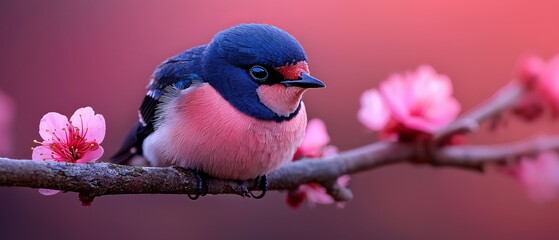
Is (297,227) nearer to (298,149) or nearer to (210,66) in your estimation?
(298,149)

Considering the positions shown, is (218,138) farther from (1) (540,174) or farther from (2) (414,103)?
(1) (540,174)

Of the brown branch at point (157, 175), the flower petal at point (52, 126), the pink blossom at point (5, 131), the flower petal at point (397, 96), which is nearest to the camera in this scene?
the brown branch at point (157, 175)

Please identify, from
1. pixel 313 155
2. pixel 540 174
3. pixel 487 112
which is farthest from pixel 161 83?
pixel 540 174

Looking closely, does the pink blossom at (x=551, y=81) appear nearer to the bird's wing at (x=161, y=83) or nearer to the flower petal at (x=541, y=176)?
the flower petal at (x=541, y=176)

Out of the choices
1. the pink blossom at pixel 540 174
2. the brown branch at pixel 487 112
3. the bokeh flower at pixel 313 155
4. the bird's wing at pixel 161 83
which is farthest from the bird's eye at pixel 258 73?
the pink blossom at pixel 540 174

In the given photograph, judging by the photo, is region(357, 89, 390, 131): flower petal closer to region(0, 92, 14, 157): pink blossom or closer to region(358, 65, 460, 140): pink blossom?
region(358, 65, 460, 140): pink blossom

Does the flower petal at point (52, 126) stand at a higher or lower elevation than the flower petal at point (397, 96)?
lower

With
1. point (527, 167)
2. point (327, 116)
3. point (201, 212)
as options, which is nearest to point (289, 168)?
point (527, 167)
